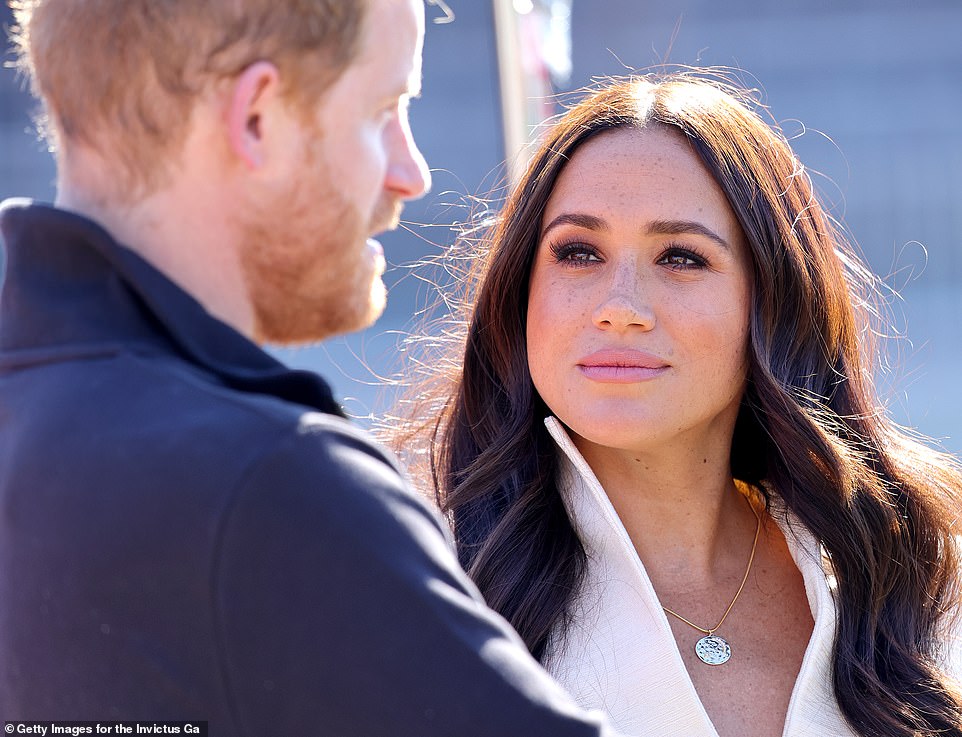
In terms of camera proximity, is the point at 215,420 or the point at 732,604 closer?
Answer: the point at 215,420

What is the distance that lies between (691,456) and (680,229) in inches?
18.1

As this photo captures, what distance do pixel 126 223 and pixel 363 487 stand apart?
1.10 ft

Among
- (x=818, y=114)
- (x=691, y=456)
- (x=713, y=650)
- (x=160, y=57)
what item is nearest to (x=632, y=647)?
(x=713, y=650)

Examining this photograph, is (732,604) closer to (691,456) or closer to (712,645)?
(712,645)

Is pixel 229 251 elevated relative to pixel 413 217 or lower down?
elevated

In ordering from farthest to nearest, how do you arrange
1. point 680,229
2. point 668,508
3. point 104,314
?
1. point 668,508
2. point 680,229
3. point 104,314

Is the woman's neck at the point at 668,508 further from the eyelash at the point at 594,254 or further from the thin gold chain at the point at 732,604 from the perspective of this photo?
the eyelash at the point at 594,254

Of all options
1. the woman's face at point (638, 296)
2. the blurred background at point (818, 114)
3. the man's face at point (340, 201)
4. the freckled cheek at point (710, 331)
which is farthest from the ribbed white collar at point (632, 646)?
the blurred background at point (818, 114)

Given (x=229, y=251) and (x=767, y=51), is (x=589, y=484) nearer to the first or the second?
(x=229, y=251)

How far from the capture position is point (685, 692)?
222 centimetres

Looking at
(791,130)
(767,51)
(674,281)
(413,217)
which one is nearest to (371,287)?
(674,281)

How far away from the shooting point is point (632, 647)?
2.30m

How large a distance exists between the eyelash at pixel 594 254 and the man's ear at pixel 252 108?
1.38 meters
